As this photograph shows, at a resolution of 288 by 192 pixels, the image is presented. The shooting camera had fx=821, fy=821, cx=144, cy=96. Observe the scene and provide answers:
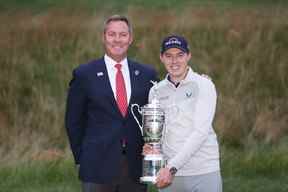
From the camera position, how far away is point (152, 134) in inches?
175

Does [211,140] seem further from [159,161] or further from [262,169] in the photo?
[262,169]

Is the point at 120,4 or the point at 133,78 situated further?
the point at 120,4

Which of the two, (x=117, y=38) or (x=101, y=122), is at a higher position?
(x=117, y=38)

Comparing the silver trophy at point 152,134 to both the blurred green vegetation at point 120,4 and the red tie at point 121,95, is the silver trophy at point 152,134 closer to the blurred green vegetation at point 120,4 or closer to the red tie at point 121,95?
the red tie at point 121,95

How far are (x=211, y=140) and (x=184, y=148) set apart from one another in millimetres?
208

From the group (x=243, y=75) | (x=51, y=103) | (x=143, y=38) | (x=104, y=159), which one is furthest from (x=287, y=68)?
(x=104, y=159)

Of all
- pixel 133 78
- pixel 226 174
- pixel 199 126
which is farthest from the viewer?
pixel 226 174

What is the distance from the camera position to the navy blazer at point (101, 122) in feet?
15.2

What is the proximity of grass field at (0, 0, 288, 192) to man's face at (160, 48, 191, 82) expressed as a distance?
4.70 m

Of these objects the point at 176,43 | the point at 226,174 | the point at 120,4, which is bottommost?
the point at 226,174

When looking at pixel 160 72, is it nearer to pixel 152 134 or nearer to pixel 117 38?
pixel 117 38

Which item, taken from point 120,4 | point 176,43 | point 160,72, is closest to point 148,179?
point 176,43

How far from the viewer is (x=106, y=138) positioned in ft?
15.2

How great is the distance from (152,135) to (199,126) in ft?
0.92
